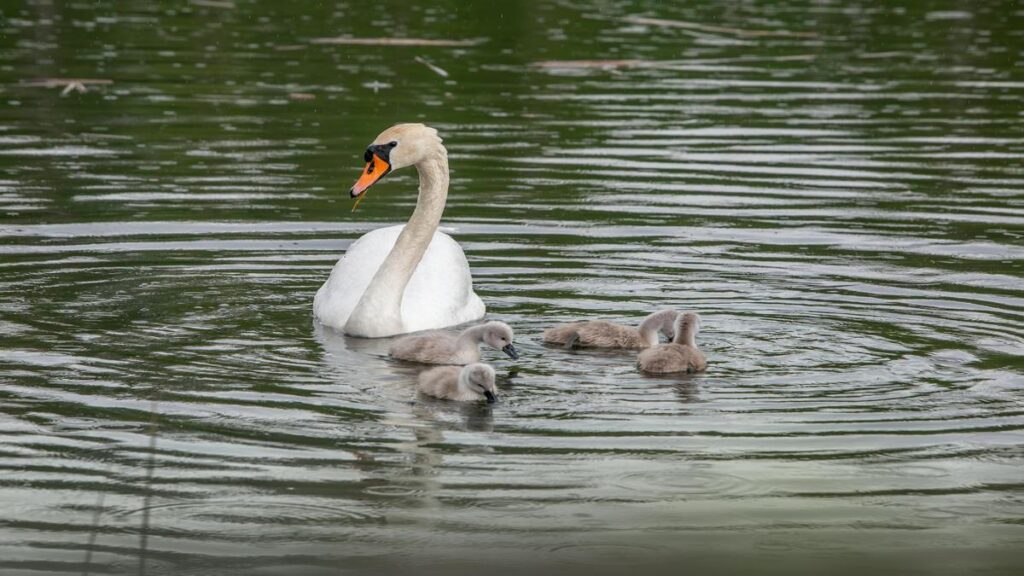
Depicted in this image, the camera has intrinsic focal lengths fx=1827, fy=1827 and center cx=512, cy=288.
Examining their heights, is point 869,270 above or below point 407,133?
below

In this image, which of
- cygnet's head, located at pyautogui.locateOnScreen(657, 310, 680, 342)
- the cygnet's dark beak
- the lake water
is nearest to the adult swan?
the lake water

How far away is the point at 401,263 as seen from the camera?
38.1 feet

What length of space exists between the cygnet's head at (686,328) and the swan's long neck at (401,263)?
2.04 metres

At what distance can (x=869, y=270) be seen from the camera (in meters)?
12.9

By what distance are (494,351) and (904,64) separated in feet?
52.1

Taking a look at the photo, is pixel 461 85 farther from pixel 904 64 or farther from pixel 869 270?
pixel 869 270

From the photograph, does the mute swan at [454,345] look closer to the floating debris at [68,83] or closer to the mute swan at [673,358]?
the mute swan at [673,358]

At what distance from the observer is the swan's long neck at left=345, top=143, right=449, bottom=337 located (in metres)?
11.3

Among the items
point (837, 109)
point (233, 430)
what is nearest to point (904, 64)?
point (837, 109)

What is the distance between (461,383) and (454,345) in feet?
3.43

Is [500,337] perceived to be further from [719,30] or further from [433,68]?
[719,30]

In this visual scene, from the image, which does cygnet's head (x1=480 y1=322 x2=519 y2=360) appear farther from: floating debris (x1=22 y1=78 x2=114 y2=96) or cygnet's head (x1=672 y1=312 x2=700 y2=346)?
floating debris (x1=22 y1=78 x2=114 y2=96)

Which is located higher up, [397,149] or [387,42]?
[397,149]

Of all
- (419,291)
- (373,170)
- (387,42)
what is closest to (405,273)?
(419,291)
